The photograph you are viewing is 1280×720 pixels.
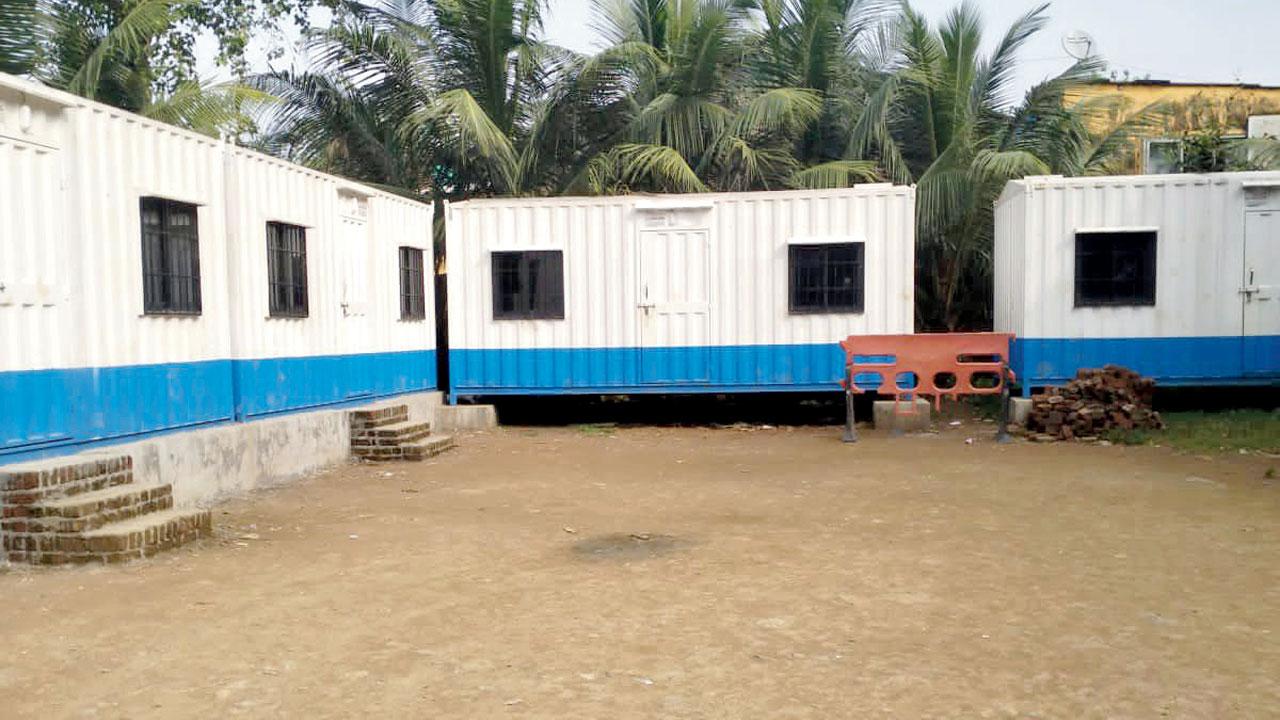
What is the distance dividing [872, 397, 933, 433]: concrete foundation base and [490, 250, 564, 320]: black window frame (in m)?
4.15

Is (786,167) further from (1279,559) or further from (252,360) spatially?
(1279,559)

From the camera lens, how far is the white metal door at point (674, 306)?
493 inches

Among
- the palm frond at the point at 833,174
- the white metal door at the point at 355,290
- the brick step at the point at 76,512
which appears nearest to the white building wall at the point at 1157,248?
the palm frond at the point at 833,174

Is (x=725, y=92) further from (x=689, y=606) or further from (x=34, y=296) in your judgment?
(x=689, y=606)

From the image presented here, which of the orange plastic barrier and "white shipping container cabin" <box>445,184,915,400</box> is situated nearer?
the orange plastic barrier

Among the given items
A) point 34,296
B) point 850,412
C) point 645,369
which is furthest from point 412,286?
point 34,296

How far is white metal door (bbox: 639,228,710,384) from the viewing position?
41.1 feet

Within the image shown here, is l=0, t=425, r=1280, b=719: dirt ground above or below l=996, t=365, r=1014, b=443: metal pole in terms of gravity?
below

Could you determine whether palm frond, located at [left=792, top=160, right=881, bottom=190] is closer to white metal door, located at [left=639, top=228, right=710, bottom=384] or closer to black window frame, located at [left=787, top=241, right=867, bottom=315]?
black window frame, located at [left=787, top=241, right=867, bottom=315]

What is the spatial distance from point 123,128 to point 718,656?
6.02 m

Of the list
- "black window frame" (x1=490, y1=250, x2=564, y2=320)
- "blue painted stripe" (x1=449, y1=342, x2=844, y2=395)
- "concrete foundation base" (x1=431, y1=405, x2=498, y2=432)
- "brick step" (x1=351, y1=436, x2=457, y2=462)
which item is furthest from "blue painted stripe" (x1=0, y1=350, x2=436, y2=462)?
"black window frame" (x1=490, y1=250, x2=564, y2=320)

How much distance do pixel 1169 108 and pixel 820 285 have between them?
7.32 metres

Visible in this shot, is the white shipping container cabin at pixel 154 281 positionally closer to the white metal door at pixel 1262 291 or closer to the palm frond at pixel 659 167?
the palm frond at pixel 659 167

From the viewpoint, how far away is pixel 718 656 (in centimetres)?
413
